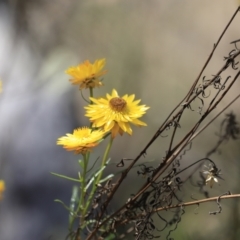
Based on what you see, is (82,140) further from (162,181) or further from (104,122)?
(162,181)

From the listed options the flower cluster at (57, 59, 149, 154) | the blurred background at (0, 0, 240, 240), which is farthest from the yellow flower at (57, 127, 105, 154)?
the blurred background at (0, 0, 240, 240)

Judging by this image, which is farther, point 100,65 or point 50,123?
point 50,123

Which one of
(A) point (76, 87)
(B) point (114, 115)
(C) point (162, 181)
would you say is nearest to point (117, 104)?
(B) point (114, 115)

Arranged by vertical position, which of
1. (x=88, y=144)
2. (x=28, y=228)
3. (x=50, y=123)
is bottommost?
(x=28, y=228)

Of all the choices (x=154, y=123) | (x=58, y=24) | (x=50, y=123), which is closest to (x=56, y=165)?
(x=50, y=123)

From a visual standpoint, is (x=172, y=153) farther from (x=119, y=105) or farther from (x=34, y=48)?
(x=34, y=48)

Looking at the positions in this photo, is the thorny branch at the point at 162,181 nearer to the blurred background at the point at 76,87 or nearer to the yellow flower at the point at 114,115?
the yellow flower at the point at 114,115
